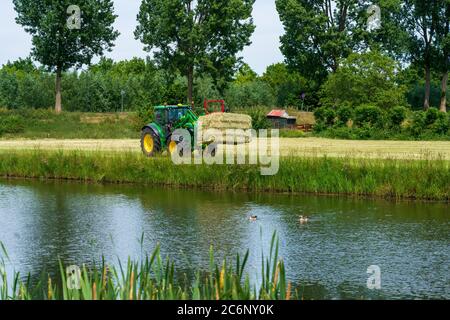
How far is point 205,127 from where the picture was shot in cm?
2908

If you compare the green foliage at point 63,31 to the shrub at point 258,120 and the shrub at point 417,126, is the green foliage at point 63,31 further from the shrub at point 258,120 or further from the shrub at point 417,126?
the shrub at point 417,126

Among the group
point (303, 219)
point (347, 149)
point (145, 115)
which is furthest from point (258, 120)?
point (303, 219)

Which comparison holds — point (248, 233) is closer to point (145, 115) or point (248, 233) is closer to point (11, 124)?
point (145, 115)

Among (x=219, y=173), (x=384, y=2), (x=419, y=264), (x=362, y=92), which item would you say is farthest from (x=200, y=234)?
(x=384, y=2)

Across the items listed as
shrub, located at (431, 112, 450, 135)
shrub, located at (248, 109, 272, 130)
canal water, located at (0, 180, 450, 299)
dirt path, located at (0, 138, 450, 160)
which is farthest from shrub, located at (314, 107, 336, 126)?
canal water, located at (0, 180, 450, 299)

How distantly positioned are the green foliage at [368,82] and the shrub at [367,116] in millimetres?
6498

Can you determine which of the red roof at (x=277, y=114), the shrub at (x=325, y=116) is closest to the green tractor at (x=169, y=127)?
the shrub at (x=325, y=116)

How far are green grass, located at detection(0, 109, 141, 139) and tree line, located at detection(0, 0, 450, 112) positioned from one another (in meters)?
2.61

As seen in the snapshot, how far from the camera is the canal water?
526 inches

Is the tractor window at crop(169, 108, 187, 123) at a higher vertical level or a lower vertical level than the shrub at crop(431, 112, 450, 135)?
higher

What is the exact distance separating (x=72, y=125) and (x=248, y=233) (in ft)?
121

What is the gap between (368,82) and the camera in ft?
182

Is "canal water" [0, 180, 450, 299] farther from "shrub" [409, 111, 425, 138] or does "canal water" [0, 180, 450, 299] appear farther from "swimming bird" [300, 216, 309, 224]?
"shrub" [409, 111, 425, 138]
